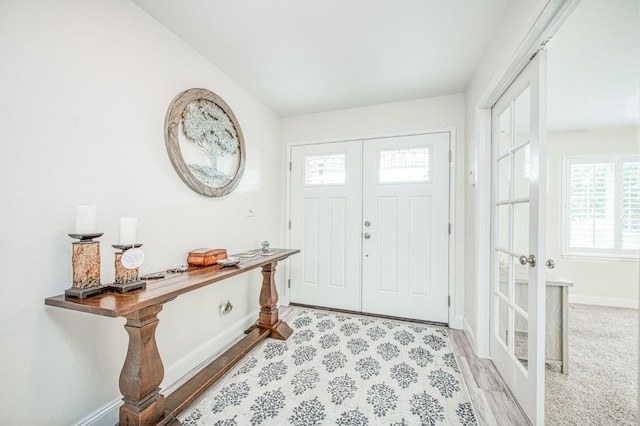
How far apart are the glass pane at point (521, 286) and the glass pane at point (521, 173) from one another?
416 mm

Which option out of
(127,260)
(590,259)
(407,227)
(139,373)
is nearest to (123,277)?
(127,260)

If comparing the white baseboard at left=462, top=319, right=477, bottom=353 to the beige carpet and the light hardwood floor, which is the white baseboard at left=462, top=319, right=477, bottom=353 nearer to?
the light hardwood floor

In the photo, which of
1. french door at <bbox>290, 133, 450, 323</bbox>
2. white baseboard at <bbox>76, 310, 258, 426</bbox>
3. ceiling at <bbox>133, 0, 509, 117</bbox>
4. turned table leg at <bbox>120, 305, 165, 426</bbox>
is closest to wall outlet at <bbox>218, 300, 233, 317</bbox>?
white baseboard at <bbox>76, 310, 258, 426</bbox>

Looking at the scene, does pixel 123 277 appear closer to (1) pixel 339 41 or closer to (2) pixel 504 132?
(1) pixel 339 41

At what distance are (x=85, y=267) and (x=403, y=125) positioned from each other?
2792mm

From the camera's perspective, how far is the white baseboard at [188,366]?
1.33 m

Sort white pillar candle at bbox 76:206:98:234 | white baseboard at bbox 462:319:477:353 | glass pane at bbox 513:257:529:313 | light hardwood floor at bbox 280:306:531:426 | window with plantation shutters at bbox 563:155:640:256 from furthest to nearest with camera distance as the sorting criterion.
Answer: window with plantation shutters at bbox 563:155:640:256 < white baseboard at bbox 462:319:477:353 < glass pane at bbox 513:257:529:313 < light hardwood floor at bbox 280:306:531:426 < white pillar candle at bbox 76:206:98:234

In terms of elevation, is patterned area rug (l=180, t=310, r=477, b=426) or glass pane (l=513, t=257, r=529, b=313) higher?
glass pane (l=513, t=257, r=529, b=313)

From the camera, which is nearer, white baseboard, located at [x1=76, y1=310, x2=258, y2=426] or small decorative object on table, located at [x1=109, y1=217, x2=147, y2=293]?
small decorative object on table, located at [x1=109, y1=217, x2=147, y2=293]

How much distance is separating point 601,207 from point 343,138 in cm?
339

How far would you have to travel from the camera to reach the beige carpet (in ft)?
4.79

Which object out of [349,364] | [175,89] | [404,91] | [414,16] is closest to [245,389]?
[349,364]

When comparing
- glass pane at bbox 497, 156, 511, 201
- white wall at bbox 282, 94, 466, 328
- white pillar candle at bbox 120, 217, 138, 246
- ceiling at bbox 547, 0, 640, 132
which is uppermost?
ceiling at bbox 547, 0, 640, 132

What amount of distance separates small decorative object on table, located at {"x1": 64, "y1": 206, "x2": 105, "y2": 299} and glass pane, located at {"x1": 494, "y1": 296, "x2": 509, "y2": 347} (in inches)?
92.3
